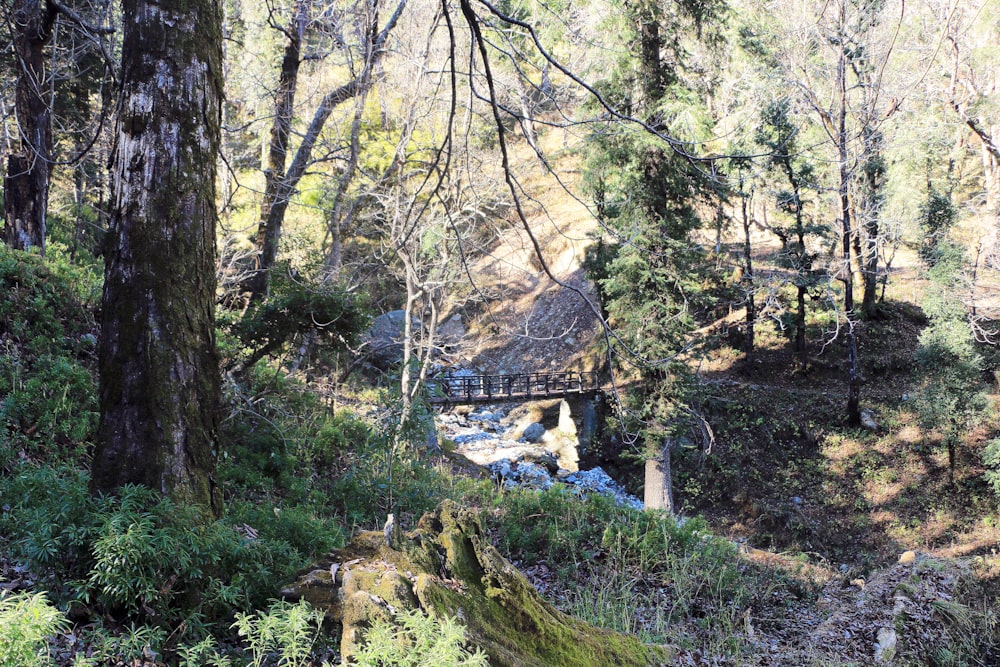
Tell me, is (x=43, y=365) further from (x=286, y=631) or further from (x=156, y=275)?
(x=286, y=631)

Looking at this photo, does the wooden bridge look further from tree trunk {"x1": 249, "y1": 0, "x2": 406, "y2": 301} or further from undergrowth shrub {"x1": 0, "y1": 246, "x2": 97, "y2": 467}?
undergrowth shrub {"x1": 0, "y1": 246, "x2": 97, "y2": 467}

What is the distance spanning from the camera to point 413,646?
217cm

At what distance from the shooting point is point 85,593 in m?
2.30

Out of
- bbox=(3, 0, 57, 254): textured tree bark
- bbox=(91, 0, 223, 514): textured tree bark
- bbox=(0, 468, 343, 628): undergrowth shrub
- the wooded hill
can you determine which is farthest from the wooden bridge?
bbox=(0, 468, 343, 628): undergrowth shrub

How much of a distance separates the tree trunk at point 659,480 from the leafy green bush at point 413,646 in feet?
39.4

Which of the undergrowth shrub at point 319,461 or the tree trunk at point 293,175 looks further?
the tree trunk at point 293,175

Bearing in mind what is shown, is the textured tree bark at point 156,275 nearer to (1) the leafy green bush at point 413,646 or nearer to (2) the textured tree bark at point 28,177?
(1) the leafy green bush at point 413,646

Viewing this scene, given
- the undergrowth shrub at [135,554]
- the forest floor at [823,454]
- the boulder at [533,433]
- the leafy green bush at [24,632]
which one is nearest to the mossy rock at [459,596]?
the undergrowth shrub at [135,554]

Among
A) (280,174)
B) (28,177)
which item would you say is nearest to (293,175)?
(280,174)

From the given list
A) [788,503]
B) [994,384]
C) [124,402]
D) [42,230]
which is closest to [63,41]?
[42,230]

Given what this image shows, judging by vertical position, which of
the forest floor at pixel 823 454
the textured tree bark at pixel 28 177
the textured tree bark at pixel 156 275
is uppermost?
the textured tree bark at pixel 28 177

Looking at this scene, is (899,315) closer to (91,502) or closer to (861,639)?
(861,639)

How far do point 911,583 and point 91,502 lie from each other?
6.65m

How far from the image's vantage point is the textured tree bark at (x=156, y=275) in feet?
9.66
